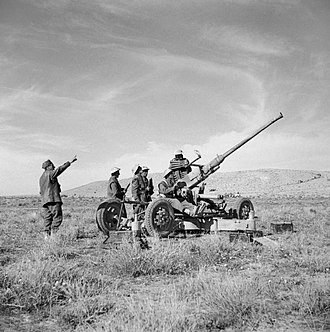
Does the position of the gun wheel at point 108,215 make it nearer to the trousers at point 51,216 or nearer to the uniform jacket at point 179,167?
the trousers at point 51,216

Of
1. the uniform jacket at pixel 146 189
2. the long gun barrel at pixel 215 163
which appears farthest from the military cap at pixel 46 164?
the long gun barrel at pixel 215 163

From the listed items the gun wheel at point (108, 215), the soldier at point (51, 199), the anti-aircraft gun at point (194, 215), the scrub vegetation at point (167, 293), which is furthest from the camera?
the gun wheel at point (108, 215)

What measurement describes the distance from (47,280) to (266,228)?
9671 mm

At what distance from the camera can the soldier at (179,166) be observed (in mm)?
11201

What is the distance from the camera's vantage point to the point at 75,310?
4133 millimetres

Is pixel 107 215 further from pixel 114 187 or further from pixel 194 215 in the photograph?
pixel 194 215

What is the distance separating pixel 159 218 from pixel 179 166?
7.13ft

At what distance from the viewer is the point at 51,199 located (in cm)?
991

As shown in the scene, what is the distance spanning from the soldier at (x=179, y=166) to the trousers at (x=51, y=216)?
3.24m

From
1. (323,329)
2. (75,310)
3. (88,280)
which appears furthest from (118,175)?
(323,329)

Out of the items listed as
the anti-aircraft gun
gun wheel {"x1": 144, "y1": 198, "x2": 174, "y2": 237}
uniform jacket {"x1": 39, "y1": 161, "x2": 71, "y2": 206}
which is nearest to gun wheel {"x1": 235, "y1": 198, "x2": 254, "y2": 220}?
the anti-aircraft gun

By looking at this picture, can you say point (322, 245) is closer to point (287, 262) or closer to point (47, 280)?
point (287, 262)

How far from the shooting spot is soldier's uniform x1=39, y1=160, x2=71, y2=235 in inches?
391

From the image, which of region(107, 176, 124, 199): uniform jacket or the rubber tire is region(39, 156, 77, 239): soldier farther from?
region(107, 176, 124, 199): uniform jacket
